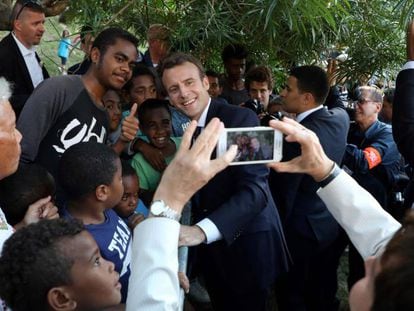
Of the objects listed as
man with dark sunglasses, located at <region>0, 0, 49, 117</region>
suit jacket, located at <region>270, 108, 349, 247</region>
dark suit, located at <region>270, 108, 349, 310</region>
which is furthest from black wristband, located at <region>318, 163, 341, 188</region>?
man with dark sunglasses, located at <region>0, 0, 49, 117</region>

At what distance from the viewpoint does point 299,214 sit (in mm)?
3053

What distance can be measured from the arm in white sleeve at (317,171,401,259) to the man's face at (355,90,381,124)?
2.29 metres

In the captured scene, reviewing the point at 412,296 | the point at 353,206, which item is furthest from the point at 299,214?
the point at 412,296

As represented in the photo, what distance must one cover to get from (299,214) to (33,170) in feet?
5.32

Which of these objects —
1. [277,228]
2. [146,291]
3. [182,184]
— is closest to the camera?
[146,291]

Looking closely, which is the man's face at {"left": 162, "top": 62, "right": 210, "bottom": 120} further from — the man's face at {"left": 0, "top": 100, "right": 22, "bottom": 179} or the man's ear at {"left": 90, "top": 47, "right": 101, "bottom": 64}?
the man's face at {"left": 0, "top": 100, "right": 22, "bottom": 179}

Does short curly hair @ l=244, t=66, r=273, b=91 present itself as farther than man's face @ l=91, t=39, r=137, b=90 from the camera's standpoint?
Yes

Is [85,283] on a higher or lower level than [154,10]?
lower

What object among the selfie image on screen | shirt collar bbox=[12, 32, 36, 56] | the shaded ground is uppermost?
shirt collar bbox=[12, 32, 36, 56]

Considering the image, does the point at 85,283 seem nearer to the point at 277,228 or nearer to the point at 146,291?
the point at 146,291

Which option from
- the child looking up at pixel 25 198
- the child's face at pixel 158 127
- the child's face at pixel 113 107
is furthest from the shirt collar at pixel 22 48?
the child looking up at pixel 25 198

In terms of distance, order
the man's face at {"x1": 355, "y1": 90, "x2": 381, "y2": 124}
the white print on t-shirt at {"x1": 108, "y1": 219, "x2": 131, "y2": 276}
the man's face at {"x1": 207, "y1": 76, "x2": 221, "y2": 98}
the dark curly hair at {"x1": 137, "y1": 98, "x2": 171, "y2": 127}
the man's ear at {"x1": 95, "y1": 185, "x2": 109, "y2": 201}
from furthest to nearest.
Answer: the man's face at {"x1": 207, "y1": 76, "x2": 221, "y2": 98} < the man's face at {"x1": 355, "y1": 90, "x2": 381, "y2": 124} < the dark curly hair at {"x1": 137, "y1": 98, "x2": 171, "y2": 127} < the man's ear at {"x1": 95, "y1": 185, "x2": 109, "y2": 201} < the white print on t-shirt at {"x1": 108, "y1": 219, "x2": 131, "y2": 276}

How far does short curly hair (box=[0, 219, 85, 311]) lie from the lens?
134 centimetres

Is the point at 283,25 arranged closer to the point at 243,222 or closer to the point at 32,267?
the point at 243,222
